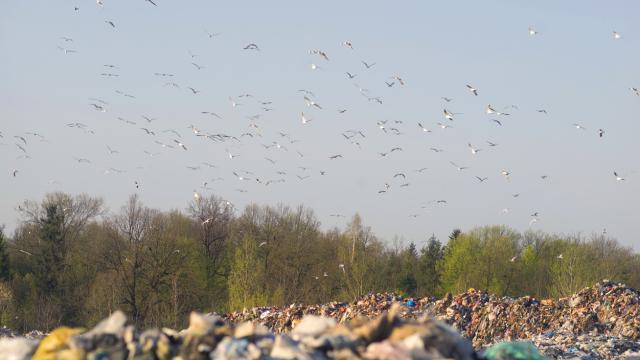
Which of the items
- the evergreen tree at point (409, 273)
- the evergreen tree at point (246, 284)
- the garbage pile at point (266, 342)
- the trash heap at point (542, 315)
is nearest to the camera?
the garbage pile at point (266, 342)

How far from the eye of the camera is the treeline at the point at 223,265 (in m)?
39.5

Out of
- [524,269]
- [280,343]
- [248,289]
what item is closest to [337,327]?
[280,343]

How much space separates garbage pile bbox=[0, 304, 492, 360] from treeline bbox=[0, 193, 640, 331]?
99.4 feet

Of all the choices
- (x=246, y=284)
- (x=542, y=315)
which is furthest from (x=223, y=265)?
(x=542, y=315)

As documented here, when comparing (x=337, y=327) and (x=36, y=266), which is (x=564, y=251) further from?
(x=337, y=327)

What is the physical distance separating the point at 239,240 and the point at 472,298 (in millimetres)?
29975

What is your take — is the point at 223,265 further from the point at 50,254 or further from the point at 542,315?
the point at 542,315

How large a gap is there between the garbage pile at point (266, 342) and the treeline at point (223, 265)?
3030 cm

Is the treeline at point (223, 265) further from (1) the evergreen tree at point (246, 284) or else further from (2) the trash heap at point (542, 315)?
(2) the trash heap at point (542, 315)

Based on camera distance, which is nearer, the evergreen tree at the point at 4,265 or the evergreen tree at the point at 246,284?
the evergreen tree at the point at 246,284

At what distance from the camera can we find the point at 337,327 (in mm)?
4930

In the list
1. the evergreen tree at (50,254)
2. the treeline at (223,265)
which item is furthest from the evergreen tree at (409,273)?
the evergreen tree at (50,254)

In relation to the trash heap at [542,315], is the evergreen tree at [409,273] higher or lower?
higher

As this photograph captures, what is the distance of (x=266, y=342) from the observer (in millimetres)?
4863
